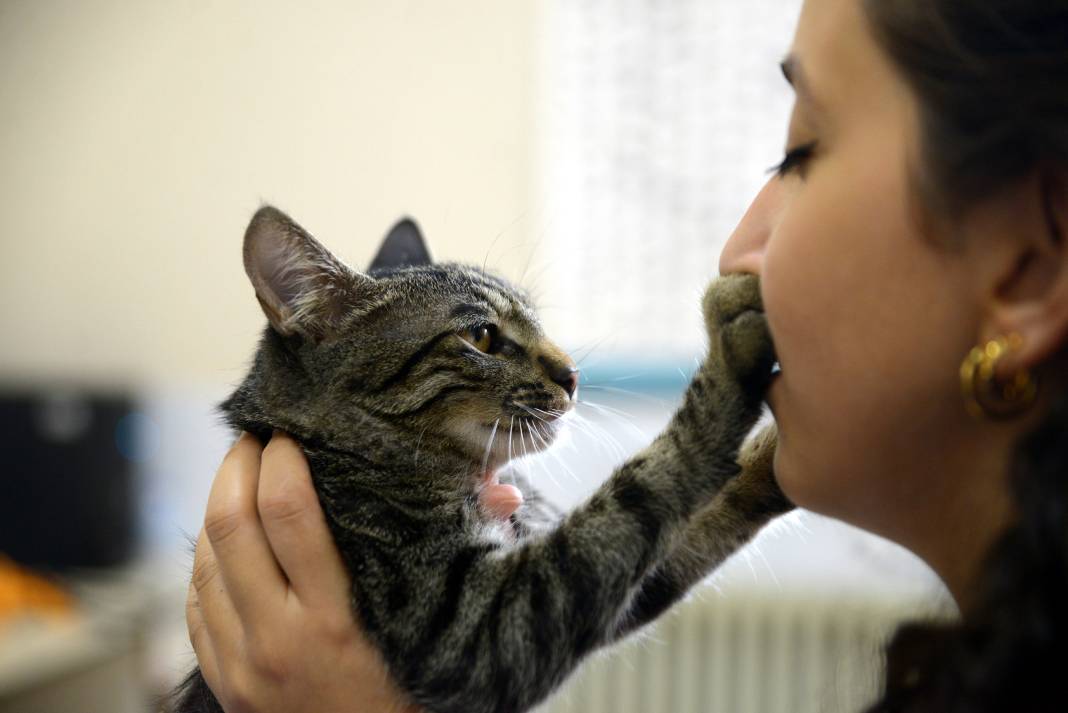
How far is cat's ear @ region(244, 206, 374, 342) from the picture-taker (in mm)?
1018

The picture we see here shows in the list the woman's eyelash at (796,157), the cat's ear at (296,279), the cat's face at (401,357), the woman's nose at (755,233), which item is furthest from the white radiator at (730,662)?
the woman's eyelash at (796,157)

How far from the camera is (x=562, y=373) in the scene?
1133 mm

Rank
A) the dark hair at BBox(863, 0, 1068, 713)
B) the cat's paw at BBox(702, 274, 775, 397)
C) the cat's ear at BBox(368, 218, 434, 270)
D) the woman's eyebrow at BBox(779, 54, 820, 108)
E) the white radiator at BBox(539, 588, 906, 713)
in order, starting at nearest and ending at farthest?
the dark hair at BBox(863, 0, 1068, 713)
the woman's eyebrow at BBox(779, 54, 820, 108)
the cat's paw at BBox(702, 274, 775, 397)
the cat's ear at BBox(368, 218, 434, 270)
the white radiator at BBox(539, 588, 906, 713)

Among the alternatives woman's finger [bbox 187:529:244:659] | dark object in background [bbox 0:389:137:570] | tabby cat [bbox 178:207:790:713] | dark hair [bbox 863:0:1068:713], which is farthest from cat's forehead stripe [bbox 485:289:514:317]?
dark object in background [bbox 0:389:137:570]

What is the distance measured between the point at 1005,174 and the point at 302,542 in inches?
28.0

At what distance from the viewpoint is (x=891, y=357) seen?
0.68m

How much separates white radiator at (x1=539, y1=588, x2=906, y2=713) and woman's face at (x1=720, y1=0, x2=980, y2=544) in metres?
1.92

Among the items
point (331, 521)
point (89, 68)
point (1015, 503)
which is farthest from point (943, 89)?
point (89, 68)

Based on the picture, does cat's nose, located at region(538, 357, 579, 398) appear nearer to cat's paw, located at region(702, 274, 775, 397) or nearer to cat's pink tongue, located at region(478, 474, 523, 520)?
cat's pink tongue, located at region(478, 474, 523, 520)

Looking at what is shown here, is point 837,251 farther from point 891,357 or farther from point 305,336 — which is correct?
point 305,336

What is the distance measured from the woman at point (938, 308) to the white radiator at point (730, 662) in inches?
74.4

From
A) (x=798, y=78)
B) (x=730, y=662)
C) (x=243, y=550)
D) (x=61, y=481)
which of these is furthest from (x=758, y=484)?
(x=61, y=481)

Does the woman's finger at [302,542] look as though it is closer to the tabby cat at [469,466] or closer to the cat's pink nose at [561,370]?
the tabby cat at [469,466]

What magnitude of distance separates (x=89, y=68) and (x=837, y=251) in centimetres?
314
